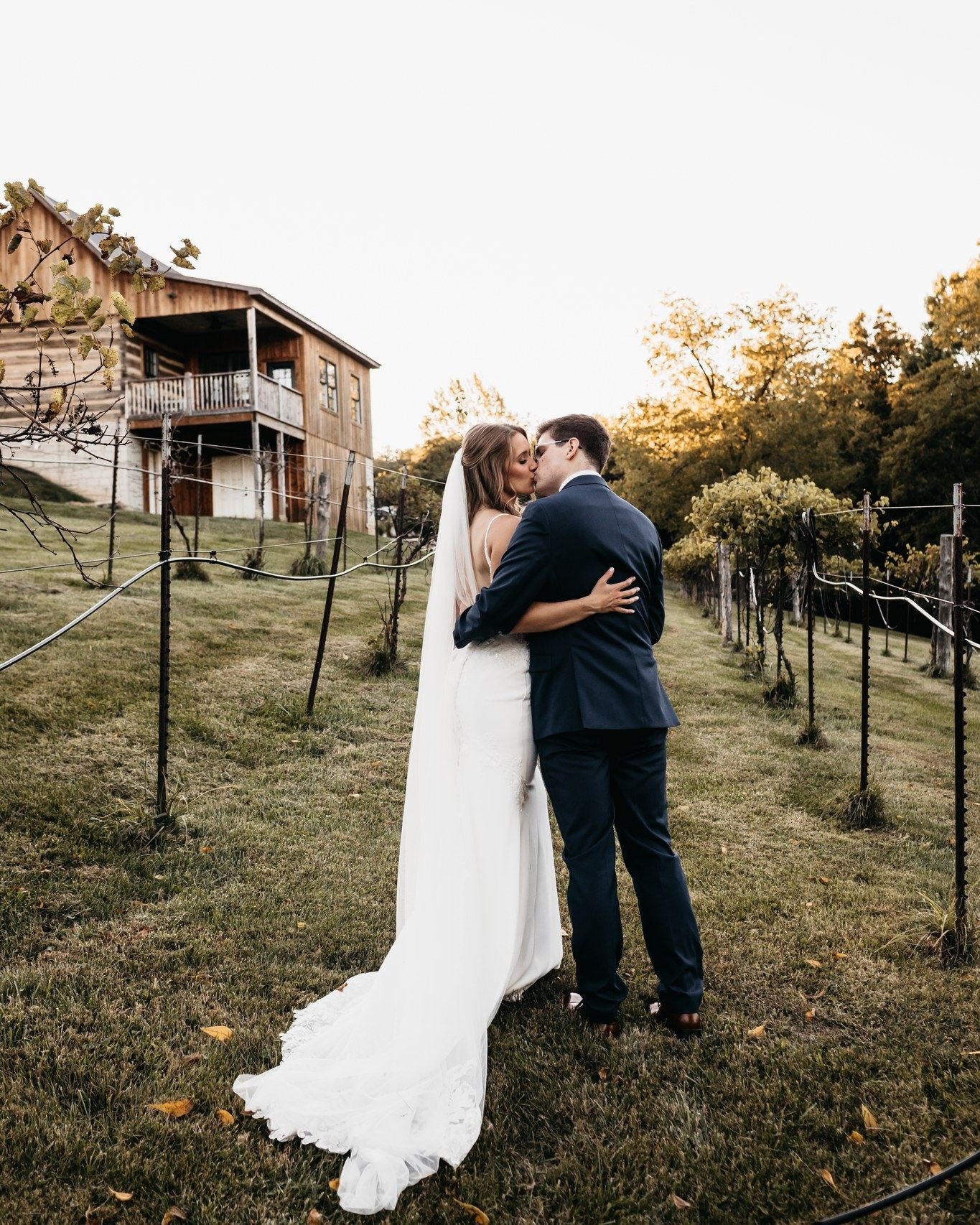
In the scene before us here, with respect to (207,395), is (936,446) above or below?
below

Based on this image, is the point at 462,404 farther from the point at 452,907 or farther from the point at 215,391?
the point at 452,907

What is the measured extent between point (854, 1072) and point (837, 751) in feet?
18.3

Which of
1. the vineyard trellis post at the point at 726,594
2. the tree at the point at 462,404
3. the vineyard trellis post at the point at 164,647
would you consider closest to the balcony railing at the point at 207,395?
the vineyard trellis post at the point at 726,594

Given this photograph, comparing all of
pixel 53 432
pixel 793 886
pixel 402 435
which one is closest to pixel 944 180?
pixel 793 886

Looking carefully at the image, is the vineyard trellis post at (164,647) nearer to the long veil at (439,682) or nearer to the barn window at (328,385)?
the long veil at (439,682)

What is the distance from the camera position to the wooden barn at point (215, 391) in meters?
21.1

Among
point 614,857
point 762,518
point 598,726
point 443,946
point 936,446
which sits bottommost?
point 443,946

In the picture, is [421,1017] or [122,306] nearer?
[122,306]

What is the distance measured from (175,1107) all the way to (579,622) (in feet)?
6.57

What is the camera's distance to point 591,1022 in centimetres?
330

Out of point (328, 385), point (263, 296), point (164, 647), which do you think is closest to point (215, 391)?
point (263, 296)

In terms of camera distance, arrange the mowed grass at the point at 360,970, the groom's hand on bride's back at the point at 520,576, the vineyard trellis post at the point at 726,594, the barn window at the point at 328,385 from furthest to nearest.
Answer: the barn window at the point at 328,385, the vineyard trellis post at the point at 726,594, the groom's hand on bride's back at the point at 520,576, the mowed grass at the point at 360,970

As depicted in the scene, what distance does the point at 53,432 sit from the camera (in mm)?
2143

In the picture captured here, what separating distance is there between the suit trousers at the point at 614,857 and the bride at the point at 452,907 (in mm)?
223
